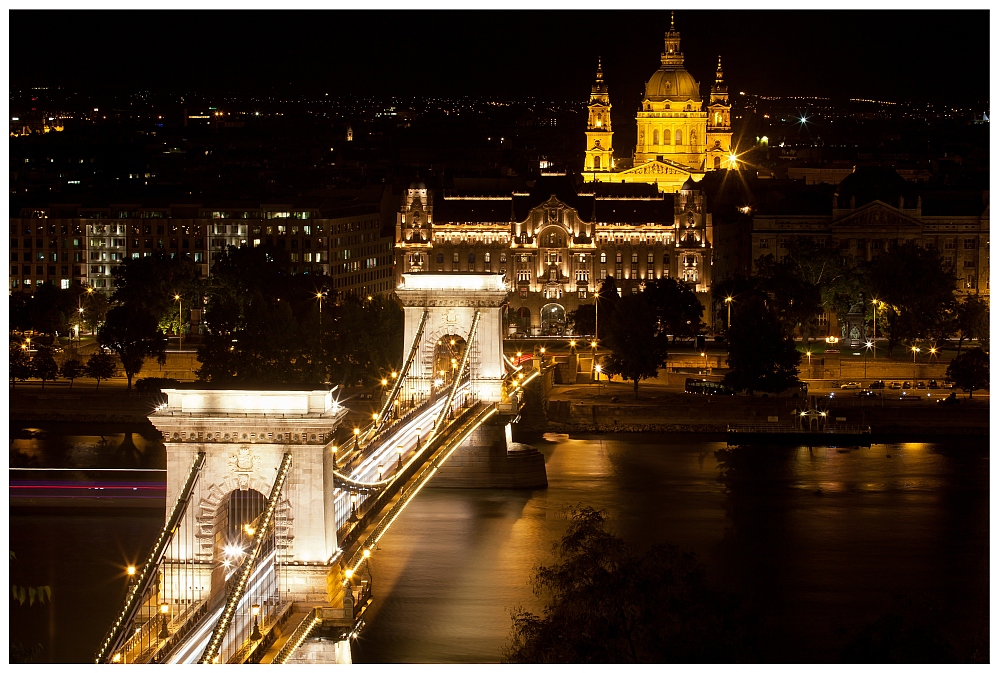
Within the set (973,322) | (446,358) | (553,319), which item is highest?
(553,319)

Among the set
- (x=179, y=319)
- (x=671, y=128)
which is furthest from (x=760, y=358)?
(x=671, y=128)

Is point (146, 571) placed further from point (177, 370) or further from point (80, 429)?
point (177, 370)

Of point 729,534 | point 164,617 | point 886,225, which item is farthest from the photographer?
point 886,225

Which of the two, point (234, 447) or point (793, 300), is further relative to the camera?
point (793, 300)

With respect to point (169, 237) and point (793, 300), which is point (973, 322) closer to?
point (793, 300)

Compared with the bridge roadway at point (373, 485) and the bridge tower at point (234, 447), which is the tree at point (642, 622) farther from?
the bridge tower at point (234, 447)

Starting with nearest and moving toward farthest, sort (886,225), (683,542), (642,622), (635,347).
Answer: (642,622)
(683,542)
(635,347)
(886,225)

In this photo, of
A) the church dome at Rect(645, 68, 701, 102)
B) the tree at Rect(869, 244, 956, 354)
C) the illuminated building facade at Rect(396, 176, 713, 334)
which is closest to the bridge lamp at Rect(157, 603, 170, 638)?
the tree at Rect(869, 244, 956, 354)
